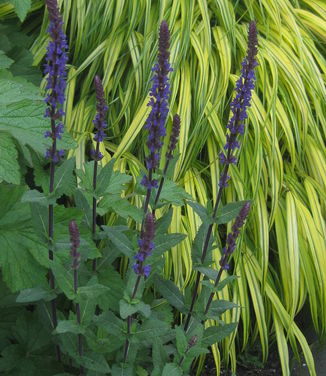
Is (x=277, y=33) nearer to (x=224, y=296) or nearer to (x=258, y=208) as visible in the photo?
(x=258, y=208)

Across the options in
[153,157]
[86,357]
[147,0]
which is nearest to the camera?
[153,157]

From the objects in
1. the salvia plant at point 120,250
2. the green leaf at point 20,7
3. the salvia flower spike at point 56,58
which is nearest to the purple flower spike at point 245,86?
the salvia plant at point 120,250

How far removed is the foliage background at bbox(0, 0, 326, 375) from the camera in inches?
89.0

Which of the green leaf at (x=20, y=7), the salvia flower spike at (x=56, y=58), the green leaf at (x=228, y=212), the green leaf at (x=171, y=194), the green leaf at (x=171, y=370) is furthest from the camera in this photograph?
the green leaf at (x=20, y=7)

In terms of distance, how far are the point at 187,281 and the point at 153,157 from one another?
0.82m

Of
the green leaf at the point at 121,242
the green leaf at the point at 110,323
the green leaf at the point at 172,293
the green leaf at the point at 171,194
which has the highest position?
the green leaf at the point at 171,194

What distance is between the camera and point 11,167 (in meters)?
1.52

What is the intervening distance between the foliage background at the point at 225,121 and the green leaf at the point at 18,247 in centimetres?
51

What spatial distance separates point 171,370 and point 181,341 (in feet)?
0.26

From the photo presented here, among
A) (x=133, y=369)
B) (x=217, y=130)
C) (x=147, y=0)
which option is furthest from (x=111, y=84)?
(x=133, y=369)

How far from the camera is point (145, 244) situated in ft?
4.32

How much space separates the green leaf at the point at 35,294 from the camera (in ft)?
4.90

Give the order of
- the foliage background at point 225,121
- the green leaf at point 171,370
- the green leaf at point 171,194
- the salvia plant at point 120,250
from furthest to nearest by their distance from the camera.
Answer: the foliage background at point 225,121 < the green leaf at point 171,194 < the green leaf at point 171,370 < the salvia plant at point 120,250

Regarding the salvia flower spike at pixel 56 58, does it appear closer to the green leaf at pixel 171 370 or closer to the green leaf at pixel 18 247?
the green leaf at pixel 18 247
